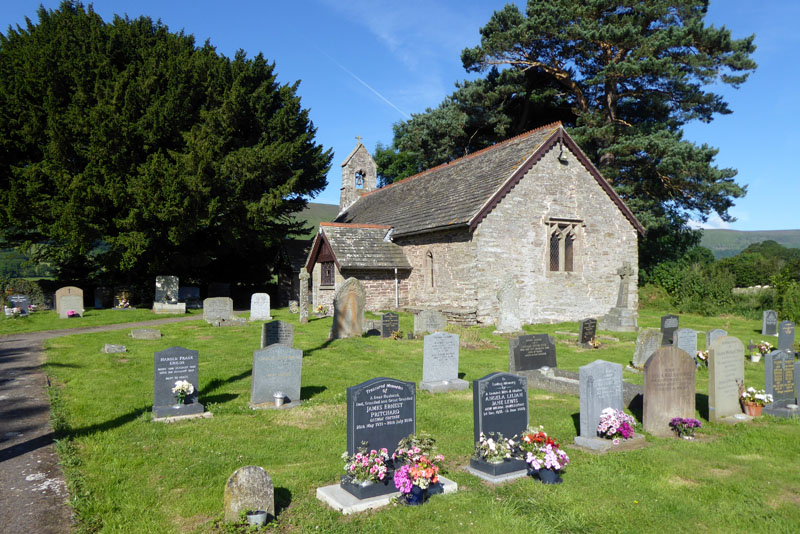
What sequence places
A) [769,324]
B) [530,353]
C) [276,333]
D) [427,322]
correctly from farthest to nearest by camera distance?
[769,324] → [427,322] → [276,333] → [530,353]

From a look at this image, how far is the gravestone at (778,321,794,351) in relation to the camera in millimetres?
15906

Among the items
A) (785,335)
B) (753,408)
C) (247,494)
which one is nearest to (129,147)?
(247,494)

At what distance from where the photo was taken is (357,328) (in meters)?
17.2

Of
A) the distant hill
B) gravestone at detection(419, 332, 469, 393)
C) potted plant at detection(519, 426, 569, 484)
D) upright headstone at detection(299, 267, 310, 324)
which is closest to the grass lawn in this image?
potted plant at detection(519, 426, 569, 484)

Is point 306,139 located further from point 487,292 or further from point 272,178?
point 487,292

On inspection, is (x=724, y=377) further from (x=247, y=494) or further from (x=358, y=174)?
(x=358, y=174)

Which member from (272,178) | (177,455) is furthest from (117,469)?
(272,178)

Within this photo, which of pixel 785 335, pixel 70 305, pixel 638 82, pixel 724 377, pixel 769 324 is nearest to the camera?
pixel 724 377

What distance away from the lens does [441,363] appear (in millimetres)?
10867

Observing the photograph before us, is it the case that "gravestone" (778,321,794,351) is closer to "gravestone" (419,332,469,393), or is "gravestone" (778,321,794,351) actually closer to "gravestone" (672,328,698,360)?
"gravestone" (672,328,698,360)

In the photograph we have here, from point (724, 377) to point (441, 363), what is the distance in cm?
512

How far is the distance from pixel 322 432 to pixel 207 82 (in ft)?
84.6

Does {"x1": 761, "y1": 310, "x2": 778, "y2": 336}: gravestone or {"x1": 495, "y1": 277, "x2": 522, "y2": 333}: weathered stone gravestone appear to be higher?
{"x1": 495, "y1": 277, "x2": 522, "y2": 333}: weathered stone gravestone

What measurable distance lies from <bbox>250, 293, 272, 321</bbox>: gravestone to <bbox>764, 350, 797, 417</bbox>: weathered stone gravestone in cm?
1816
